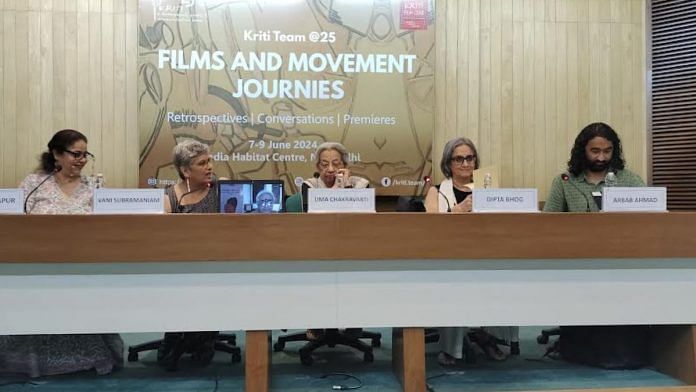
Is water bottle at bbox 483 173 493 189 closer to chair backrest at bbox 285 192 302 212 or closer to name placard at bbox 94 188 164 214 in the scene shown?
chair backrest at bbox 285 192 302 212

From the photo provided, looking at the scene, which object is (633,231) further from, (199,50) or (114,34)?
(114,34)

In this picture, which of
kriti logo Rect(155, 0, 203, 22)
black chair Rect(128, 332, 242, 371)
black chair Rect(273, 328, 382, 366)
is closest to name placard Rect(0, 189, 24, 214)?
black chair Rect(128, 332, 242, 371)

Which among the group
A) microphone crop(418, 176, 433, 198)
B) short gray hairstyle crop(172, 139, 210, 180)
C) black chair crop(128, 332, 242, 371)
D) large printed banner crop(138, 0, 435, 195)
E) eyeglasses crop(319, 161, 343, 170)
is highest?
large printed banner crop(138, 0, 435, 195)

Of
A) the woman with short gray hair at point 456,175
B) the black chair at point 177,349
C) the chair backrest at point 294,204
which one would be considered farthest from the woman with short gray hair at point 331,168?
the black chair at point 177,349

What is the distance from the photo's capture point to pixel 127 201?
181cm

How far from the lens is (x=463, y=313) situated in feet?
5.80

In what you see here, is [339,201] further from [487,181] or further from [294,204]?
[294,204]

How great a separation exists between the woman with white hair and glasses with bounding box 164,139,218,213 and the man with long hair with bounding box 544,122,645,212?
5.86ft

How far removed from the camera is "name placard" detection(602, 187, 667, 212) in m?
1.95

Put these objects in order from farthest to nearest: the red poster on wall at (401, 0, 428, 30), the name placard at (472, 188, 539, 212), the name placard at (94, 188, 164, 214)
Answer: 1. the red poster on wall at (401, 0, 428, 30)
2. the name placard at (472, 188, 539, 212)
3. the name placard at (94, 188, 164, 214)

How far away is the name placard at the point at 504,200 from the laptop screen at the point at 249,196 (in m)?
0.86

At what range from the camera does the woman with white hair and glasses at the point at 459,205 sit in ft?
7.36

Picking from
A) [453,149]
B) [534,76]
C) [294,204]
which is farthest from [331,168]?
[534,76]

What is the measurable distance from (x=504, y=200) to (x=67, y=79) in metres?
3.39
